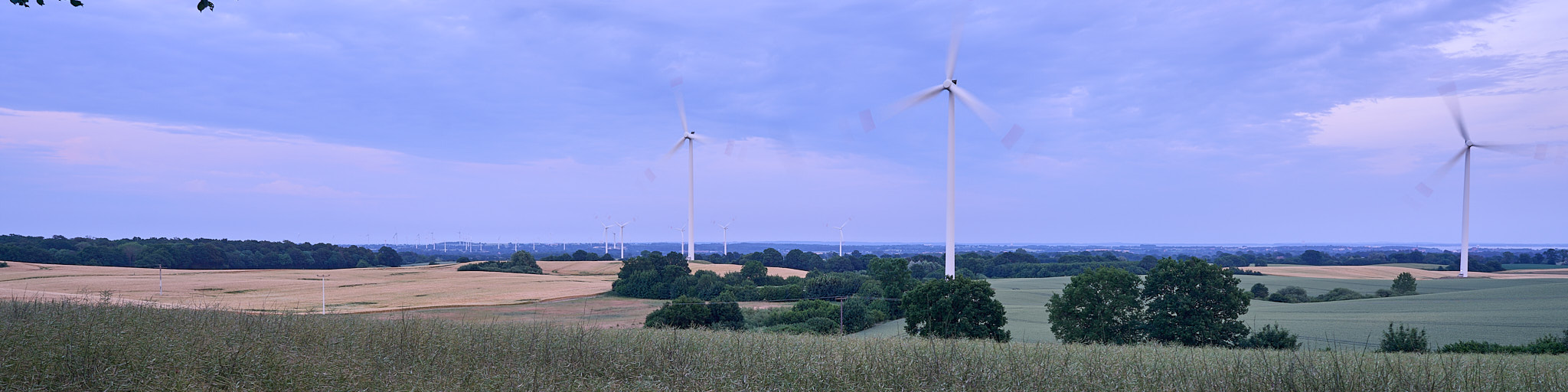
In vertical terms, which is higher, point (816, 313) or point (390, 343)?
point (390, 343)

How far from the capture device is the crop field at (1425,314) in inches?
1651

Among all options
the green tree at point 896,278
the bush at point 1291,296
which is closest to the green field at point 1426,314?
the bush at point 1291,296

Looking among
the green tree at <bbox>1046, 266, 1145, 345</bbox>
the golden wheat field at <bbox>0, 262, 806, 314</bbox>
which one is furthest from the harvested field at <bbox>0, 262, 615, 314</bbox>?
the green tree at <bbox>1046, 266, 1145, 345</bbox>

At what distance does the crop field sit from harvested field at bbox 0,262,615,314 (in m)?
30.9

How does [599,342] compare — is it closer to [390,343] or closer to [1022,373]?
[390,343]

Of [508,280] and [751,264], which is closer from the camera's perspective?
[508,280]

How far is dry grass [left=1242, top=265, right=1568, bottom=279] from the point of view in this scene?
317 ft

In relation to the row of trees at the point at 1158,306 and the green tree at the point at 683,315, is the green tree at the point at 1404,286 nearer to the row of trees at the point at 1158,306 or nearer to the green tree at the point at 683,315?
the row of trees at the point at 1158,306

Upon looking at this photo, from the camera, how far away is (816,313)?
45.9m

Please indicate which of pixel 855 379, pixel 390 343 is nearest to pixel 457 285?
pixel 390 343

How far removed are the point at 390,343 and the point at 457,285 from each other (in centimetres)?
6535

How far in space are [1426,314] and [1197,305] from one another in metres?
29.9

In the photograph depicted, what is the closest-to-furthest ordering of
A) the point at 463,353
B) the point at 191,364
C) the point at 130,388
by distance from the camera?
1. the point at 130,388
2. the point at 191,364
3. the point at 463,353

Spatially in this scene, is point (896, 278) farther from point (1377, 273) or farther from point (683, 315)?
point (1377, 273)
